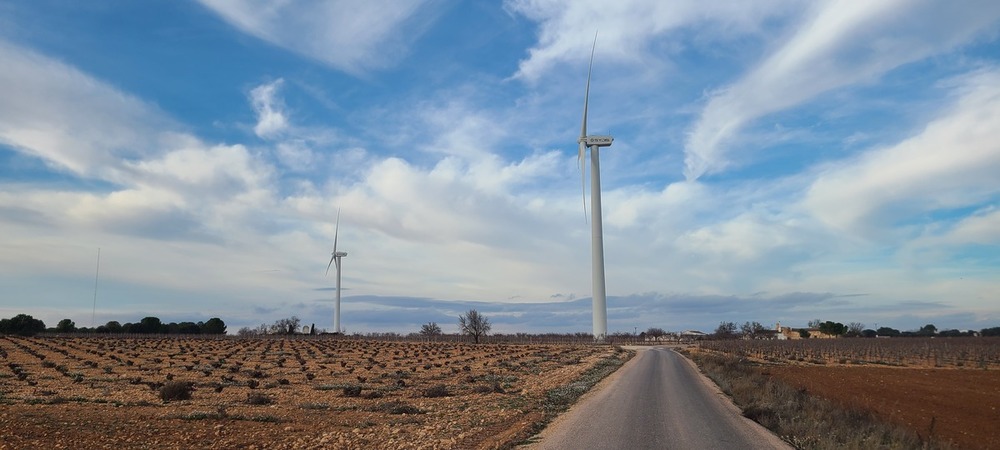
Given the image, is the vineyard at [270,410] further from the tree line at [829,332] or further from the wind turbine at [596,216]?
the tree line at [829,332]

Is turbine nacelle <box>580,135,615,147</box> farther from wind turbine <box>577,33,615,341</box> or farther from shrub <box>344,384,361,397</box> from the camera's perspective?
shrub <box>344,384,361,397</box>

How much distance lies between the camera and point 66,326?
124 meters

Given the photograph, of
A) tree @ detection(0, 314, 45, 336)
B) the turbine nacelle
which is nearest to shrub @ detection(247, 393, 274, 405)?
the turbine nacelle

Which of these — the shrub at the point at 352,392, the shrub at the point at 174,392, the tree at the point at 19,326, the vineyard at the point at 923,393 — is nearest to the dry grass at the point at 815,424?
the vineyard at the point at 923,393

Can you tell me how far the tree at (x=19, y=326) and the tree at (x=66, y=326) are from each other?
10988 millimetres

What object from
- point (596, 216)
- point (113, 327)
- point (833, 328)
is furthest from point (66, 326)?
point (833, 328)

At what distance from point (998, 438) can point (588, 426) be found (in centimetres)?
1723

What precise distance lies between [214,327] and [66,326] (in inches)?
1031

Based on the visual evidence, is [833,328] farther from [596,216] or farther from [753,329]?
[596,216]

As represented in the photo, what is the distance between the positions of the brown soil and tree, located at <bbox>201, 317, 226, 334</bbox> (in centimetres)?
11987

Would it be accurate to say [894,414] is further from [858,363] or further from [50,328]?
[50,328]

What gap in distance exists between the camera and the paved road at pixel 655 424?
48.4 ft

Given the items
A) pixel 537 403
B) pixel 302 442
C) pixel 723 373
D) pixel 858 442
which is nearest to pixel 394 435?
pixel 302 442

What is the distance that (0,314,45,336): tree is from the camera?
10244 centimetres
